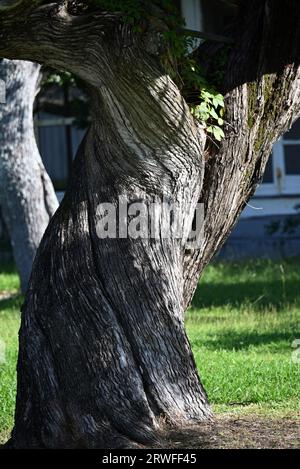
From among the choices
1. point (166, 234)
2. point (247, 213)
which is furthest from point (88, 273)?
point (247, 213)

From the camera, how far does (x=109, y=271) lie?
6070 millimetres

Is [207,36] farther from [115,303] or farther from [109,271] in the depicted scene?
[115,303]

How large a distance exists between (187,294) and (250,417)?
2.99ft

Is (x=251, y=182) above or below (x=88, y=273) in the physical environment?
above

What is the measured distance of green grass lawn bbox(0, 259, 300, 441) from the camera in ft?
24.5

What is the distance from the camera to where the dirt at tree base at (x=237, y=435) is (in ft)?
18.8

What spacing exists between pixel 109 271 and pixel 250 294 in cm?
711

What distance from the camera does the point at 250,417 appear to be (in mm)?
6660

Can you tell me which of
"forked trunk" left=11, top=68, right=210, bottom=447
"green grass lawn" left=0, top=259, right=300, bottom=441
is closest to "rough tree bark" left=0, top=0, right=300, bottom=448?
"forked trunk" left=11, top=68, right=210, bottom=447

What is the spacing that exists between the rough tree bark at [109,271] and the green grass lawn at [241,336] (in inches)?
39.9

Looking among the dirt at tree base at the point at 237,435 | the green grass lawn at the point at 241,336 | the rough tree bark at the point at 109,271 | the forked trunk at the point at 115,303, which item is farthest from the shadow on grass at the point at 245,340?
the forked trunk at the point at 115,303

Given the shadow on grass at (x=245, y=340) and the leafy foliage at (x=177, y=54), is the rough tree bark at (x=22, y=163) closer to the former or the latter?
the shadow on grass at (x=245, y=340)

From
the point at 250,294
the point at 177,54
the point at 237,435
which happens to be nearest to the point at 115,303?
the point at 237,435
